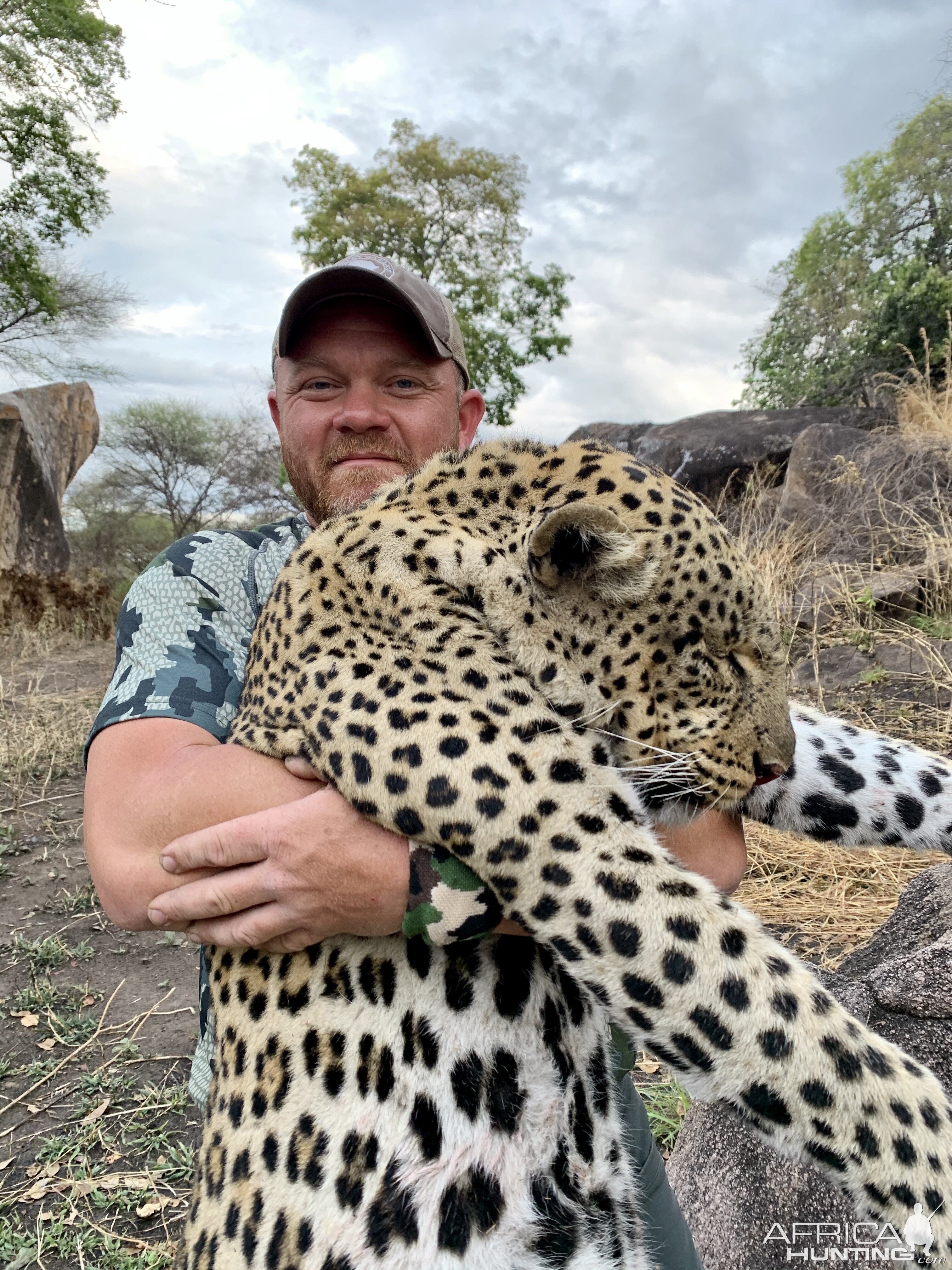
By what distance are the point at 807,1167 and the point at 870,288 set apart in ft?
88.6

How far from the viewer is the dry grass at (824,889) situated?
16.9 feet

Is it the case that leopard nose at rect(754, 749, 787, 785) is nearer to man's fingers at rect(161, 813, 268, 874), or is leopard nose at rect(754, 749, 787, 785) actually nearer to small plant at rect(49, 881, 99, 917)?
man's fingers at rect(161, 813, 268, 874)

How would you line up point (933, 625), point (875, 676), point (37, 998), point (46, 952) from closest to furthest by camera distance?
point (37, 998)
point (46, 952)
point (875, 676)
point (933, 625)

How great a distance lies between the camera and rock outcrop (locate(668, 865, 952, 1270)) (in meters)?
2.54

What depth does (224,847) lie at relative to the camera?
191 centimetres

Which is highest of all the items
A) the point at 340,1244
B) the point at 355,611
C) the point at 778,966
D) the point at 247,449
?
the point at 247,449

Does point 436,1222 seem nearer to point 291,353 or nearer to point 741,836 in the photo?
point 741,836

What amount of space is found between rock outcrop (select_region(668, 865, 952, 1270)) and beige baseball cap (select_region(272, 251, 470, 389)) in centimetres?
275

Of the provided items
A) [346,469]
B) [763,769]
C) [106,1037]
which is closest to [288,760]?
[763,769]

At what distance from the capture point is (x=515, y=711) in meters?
1.86

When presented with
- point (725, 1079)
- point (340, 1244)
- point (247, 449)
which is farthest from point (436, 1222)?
point (247, 449)

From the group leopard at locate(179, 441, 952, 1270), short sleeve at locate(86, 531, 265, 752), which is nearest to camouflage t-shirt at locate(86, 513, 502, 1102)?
short sleeve at locate(86, 531, 265, 752)

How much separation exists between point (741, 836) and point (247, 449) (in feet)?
123

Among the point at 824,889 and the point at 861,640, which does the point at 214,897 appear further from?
the point at 861,640
